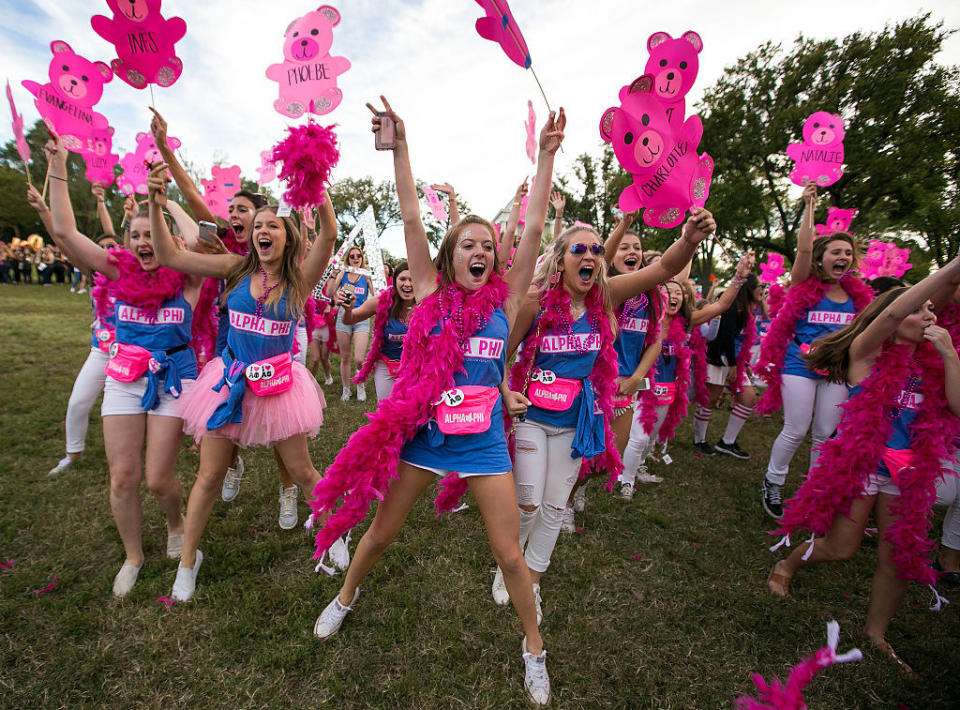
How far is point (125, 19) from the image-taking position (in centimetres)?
245

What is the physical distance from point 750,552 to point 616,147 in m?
3.34

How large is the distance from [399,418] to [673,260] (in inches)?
64.9

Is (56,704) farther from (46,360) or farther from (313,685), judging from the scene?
(46,360)

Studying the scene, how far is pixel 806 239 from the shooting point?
3947mm

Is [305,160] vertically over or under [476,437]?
over

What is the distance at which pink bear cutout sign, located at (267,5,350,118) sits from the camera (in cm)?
264

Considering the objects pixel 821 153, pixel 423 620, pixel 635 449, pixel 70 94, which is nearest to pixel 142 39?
pixel 70 94

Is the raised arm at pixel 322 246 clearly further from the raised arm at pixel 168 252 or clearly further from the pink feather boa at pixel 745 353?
the pink feather boa at pixel 745 353

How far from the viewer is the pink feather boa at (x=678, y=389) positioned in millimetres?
4414

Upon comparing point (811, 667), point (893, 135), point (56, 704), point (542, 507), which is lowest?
point (56, 704)

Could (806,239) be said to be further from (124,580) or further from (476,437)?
(124,580)

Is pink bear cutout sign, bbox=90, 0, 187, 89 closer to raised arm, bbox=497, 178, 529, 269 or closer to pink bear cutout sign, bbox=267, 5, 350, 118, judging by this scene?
pink bear cutout sign, bbox=267, 5, 350, 118

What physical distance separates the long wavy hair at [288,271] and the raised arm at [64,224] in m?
0.91

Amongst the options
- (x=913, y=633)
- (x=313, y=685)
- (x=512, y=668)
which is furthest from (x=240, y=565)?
(x=913, y=633)
